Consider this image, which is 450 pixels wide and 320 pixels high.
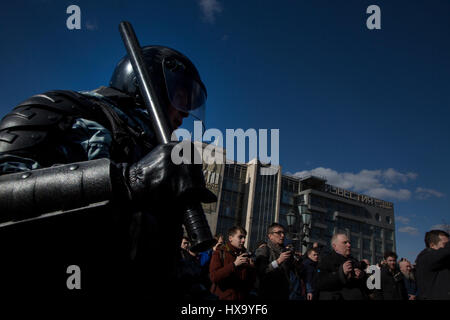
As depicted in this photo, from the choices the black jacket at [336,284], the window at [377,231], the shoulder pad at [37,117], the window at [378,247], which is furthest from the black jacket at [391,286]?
the window at [378,247]

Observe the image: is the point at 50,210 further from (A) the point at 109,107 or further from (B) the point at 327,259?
(B) the point at 327,259

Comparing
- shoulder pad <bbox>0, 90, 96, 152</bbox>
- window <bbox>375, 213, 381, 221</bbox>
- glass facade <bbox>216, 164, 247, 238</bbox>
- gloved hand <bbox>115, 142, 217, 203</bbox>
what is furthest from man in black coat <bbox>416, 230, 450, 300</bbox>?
window <bbox>375, 213, 381, 221</bbox>

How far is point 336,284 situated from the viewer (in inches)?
157

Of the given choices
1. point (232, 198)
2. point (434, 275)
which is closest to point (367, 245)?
point (232, 198)

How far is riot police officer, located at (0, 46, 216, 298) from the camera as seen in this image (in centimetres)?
100

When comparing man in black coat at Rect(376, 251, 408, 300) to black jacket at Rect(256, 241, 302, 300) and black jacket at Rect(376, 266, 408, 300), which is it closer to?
black jacket at Rect(376, 266, 408, 300)

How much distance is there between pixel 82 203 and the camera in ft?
3.28

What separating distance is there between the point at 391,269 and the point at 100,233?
5.90 m

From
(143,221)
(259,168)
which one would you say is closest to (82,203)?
(143,221)

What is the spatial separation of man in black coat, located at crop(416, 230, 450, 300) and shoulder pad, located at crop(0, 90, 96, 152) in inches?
173

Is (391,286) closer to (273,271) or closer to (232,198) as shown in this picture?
(273,271)

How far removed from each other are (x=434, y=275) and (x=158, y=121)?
4243mm
